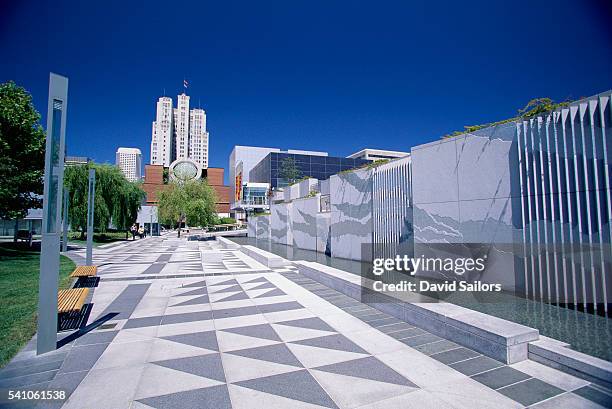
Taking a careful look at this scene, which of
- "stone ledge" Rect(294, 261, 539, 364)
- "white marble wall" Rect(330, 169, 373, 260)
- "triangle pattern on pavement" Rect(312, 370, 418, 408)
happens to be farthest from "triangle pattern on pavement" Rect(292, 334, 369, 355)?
"white marble wall" Rect(330, 169, 373, 260)

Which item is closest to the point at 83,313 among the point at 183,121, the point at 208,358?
the point at 208,358

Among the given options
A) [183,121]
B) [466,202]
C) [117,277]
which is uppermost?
[183,121]

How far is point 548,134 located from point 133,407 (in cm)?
855

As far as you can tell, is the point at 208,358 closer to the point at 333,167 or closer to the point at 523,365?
the point at 523,365

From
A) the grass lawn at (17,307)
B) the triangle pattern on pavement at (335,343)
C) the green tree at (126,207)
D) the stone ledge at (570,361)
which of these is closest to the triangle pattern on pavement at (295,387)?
the triangle pattern on pavement at (335,343)

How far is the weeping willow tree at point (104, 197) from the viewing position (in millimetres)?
26938

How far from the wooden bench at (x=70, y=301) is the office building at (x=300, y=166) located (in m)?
52.7

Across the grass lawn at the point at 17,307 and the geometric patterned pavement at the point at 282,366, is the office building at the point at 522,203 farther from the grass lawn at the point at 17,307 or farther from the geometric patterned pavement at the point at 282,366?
the grass lawn at the point at 17,307

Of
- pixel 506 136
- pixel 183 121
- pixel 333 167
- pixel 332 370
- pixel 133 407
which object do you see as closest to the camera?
pixel 133 407

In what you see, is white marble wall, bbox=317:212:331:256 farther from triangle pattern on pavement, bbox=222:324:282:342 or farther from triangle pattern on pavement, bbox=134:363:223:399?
triangle pattern on pavement, bbox=134:363:223:399

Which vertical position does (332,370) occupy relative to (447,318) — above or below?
below

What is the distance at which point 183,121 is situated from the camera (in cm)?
15350

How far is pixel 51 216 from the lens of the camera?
14.6ft

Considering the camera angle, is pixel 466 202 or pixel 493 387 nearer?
pixel 493 387
